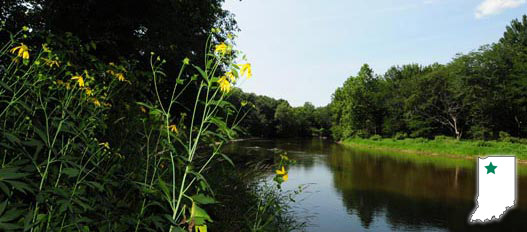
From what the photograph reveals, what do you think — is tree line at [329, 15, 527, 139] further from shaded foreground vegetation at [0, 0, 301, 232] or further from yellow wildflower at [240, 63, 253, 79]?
yellow wildflower at [240, 63, 253, 79]

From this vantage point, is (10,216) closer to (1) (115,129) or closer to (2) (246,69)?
(2) (246,69)

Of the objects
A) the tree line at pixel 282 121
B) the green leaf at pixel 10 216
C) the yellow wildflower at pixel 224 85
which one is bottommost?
the green leaf at pixel 10 216

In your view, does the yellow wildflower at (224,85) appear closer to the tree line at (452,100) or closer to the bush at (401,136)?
the tree line at (452,100)

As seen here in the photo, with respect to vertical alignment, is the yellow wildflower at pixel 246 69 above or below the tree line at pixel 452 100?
below

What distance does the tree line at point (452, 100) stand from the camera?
92.8ft

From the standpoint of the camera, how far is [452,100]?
31.9 m

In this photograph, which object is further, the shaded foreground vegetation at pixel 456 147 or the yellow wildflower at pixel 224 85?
the shaded foreground vegetation at pixel 456 147

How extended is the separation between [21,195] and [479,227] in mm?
8465

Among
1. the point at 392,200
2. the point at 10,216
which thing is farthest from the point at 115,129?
the point at 392,200

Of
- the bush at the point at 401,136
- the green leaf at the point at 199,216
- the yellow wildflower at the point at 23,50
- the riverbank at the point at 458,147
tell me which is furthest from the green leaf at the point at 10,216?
Answer: the bush at the point at 401,136

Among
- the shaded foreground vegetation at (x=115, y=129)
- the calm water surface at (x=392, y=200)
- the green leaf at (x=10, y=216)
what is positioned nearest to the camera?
the green leaf at (x=10, y=216)

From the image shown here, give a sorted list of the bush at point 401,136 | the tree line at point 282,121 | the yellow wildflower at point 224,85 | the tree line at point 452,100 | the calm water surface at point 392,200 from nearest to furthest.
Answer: the yellow wildflower at point 224,85
the calm water surface at point 392,200
the tree line at point 452,100
the bush at point 401,136
the tree line at point 282,121

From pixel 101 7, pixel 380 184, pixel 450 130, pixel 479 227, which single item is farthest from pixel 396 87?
pixel 101 7

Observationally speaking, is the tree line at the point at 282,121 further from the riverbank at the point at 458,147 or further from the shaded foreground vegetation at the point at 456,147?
the riverbank at the point at 458,147
